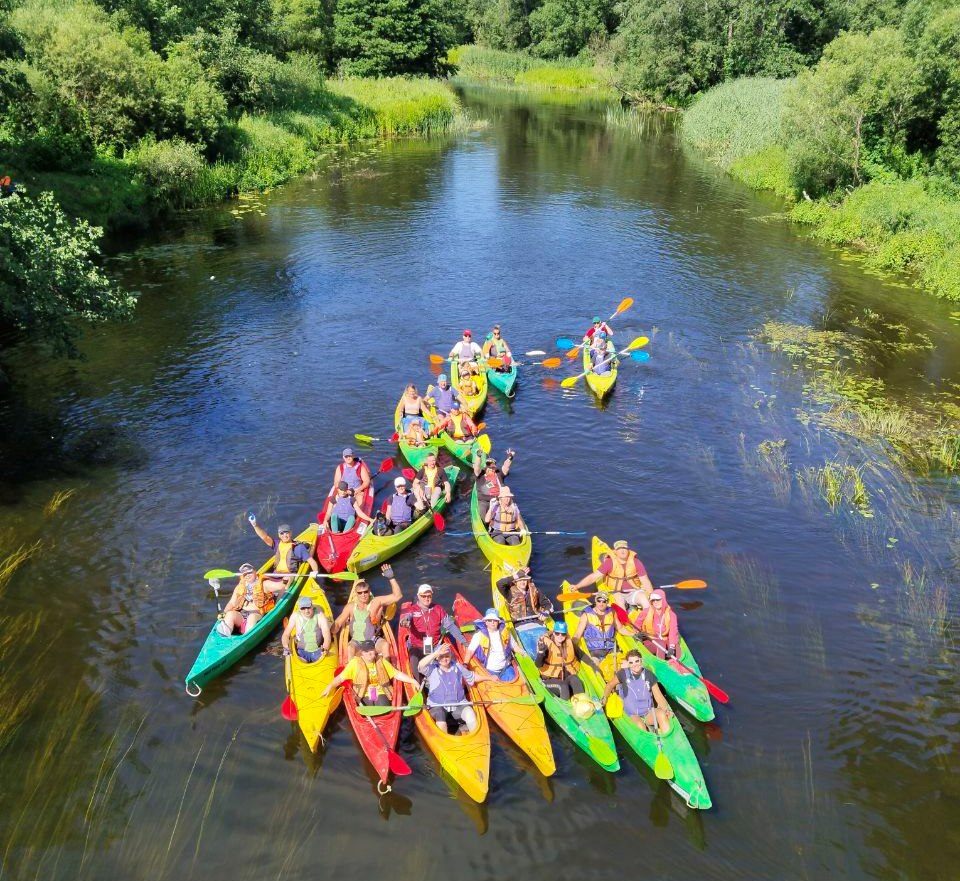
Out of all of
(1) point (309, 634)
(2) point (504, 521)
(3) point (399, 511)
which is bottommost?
(3) point (399, 511)

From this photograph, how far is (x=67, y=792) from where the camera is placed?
34.4 ft

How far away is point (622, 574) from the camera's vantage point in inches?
549

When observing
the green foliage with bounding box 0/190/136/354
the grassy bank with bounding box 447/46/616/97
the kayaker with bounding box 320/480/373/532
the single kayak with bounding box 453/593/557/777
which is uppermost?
the green foliage with bounding box 0/190/136/354

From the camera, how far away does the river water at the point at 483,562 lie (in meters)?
10.0

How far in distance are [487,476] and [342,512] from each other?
10.5 ft

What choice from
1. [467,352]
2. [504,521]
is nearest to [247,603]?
[504,521]

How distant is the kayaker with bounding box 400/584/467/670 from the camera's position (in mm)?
12734

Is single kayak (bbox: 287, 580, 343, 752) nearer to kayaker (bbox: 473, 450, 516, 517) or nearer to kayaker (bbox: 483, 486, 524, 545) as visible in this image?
kayaker (bbox: 483, 486, 524, 545)

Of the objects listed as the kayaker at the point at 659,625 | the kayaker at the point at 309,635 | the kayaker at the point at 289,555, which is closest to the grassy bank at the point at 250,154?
the kayaker at the point at 289,555

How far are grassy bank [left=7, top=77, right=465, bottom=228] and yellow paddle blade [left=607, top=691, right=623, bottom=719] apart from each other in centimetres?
2827

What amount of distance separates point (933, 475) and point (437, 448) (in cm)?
1135

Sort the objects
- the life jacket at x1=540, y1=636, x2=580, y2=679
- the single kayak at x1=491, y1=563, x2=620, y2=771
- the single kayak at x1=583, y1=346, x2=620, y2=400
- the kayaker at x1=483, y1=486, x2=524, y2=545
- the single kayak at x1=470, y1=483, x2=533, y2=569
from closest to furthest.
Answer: the single kayak at x1=491, y1=563, x2=620, y2=771, the life jacket at x1=540, y1=636, x2=580, y2=679, the single kayak at x1=470, y1=483, x2=533, y2=569, the kayaker at x1=483, y1=486, x2=524, y2=545, the single kayak at x1=583, y1=346, x2=620, y2=400

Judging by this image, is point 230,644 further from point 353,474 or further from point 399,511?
point 353,474

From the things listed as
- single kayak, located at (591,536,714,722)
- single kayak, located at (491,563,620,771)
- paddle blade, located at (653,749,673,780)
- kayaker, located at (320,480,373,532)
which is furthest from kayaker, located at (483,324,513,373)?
paddle blade, located at (653,749,673,780)
